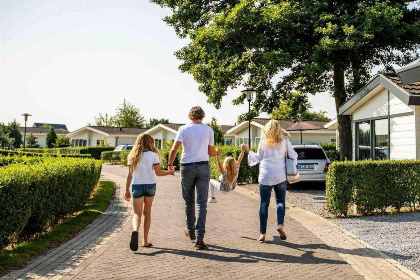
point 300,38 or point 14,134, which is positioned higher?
point 300,38

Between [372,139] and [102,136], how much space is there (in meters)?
48.5

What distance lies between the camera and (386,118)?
531 inches

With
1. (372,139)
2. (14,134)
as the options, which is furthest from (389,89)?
(14,134)

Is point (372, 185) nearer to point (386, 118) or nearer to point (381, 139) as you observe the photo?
point (386, 118)

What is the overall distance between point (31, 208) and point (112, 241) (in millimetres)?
1360

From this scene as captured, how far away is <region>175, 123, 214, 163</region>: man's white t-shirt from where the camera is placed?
6285mm

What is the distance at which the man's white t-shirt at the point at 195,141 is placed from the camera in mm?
6285

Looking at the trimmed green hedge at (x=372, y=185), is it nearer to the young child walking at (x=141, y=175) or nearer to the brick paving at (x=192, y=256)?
the brick paving at (x=192, y=256)

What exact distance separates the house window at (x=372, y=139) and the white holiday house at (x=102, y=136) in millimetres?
44593

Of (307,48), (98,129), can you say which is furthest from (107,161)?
(307,48)

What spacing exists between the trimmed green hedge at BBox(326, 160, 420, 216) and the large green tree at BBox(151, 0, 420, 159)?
6.96 meters

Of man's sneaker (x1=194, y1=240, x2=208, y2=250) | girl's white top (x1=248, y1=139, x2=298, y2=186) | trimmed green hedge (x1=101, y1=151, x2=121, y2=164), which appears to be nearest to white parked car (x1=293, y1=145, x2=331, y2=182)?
girl's white top (x1=248, y1=139, x2=298, y2=186)

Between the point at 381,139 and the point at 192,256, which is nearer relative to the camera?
the point at 192,256

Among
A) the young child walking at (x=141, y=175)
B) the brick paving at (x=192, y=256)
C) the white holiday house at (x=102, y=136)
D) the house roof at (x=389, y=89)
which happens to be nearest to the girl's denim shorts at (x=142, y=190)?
the young child walking at (x=141, y=175)
